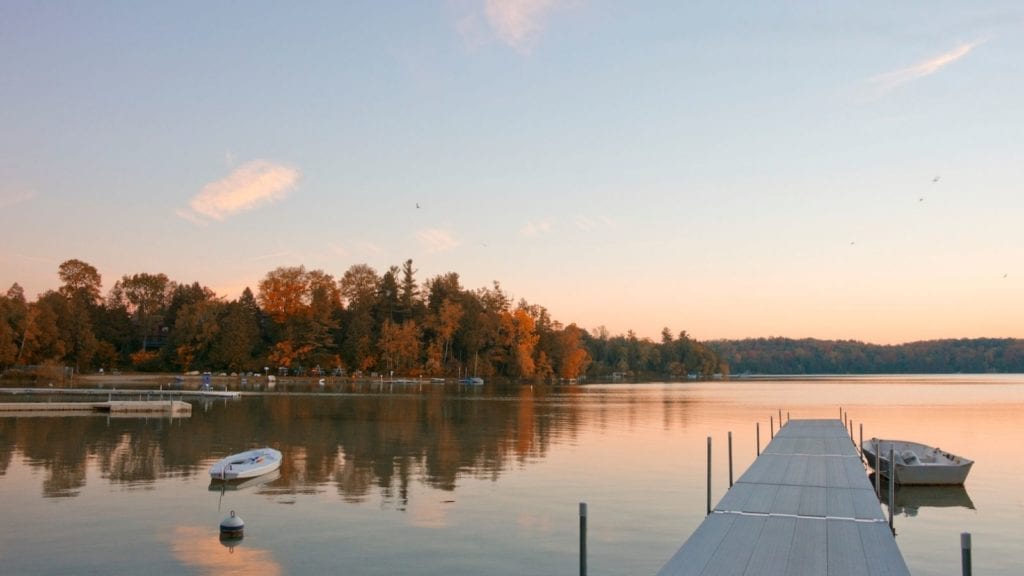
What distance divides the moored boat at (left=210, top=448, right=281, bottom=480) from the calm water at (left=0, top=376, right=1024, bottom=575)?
0.64 metres

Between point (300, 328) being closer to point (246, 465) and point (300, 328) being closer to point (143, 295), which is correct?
A: point (143, 295)

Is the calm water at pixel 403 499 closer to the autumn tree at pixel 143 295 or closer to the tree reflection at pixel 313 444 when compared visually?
the tree reflection at pixel 313 444

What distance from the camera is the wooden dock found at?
12570 mm

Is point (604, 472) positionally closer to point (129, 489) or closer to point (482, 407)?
point (129, 489)

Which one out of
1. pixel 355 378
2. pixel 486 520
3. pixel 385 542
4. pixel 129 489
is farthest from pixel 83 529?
pixel 355 378

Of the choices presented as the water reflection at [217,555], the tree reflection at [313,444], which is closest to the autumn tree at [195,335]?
the tree reflection at [313,444]

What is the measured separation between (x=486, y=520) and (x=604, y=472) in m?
9.80

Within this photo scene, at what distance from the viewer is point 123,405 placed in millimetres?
56281

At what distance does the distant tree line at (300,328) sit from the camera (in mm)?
126125

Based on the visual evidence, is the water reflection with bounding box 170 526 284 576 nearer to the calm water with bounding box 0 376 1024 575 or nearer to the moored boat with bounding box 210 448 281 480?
the calm water with bounding box 0 376 1024 575

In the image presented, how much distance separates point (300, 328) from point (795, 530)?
128 metres

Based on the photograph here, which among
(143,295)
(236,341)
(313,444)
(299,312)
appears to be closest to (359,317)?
(299,312)

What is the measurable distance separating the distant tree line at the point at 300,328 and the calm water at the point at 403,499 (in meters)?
79.9

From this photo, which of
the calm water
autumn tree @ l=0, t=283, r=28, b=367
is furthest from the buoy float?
autumn tree @ l=0, t=283, r=28, b=367
